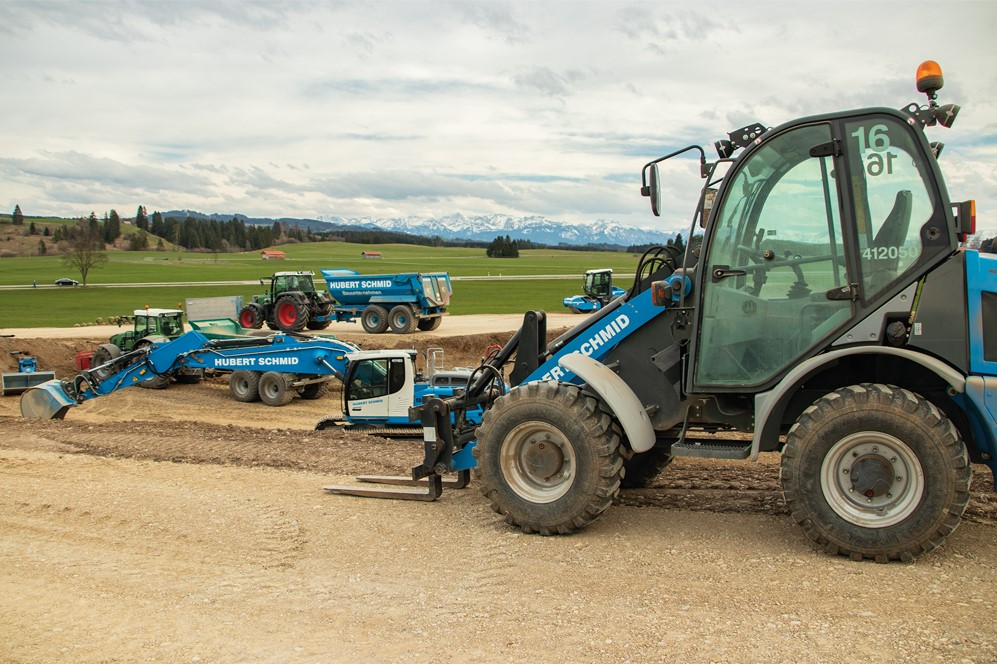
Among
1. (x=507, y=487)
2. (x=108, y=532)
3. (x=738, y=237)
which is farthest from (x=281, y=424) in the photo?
(x=738, y=237)

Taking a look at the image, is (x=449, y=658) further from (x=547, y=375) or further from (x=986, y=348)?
Result: (x=986, y=348)

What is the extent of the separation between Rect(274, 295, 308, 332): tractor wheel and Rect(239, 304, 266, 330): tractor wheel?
0.84 metres

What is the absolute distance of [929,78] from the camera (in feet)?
20.0

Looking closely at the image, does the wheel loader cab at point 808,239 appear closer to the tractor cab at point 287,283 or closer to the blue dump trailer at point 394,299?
the blue dump trailer at point 394,299

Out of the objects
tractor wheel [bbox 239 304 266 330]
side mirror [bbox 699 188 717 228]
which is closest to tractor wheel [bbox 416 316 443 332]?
tractor wheel [bbox 239 304 266 330]

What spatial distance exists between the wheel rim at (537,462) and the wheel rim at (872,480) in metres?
2.11

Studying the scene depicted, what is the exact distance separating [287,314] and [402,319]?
183 inches

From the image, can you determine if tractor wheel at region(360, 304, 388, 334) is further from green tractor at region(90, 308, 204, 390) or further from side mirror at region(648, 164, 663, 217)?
side mirror at region(648, 164, 663, 217)

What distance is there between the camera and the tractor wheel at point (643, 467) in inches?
332

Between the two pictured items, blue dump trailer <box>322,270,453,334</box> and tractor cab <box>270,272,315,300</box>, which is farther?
tractor cab <box>270,272,315,300</box>

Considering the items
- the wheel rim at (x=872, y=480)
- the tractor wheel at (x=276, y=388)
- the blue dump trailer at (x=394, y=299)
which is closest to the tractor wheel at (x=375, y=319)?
the blue dump trailer at (x=394, y=299)

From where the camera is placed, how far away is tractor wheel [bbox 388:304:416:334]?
33.1m

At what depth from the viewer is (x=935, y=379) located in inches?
255

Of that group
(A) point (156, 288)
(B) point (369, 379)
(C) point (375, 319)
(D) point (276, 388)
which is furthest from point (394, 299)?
(A) point (156, 288)
